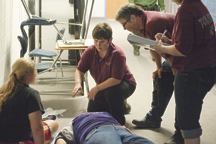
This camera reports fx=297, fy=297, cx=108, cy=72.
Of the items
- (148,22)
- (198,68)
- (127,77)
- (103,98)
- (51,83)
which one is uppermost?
(148,22)

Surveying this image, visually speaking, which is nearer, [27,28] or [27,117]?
[27,117]

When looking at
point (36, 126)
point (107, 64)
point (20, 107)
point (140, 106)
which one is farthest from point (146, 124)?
point (20, 107)

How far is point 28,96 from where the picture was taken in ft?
5.87

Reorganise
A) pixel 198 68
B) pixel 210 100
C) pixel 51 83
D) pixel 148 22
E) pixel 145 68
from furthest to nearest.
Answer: pixel 145 68 < pixel 51 83 < pixel 210 100 < pixel 148 22 < pixel 198 68

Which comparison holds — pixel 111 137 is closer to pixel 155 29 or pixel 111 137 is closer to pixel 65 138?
pixel 65 138

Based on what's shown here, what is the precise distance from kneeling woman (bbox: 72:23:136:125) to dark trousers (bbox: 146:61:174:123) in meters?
0.24

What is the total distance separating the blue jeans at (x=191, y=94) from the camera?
1834mm

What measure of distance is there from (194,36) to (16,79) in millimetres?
1105

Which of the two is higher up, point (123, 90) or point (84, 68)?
point (84, 68)

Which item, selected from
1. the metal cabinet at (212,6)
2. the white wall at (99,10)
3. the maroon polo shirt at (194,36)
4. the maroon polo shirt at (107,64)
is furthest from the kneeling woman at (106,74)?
the white wall at (99,10)

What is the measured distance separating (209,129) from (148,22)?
1.21 metres

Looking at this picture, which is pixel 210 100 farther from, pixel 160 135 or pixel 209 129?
pixel 160 135

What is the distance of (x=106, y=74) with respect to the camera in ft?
8.33

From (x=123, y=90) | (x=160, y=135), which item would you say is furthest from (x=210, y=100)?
(x=123, y=90)
